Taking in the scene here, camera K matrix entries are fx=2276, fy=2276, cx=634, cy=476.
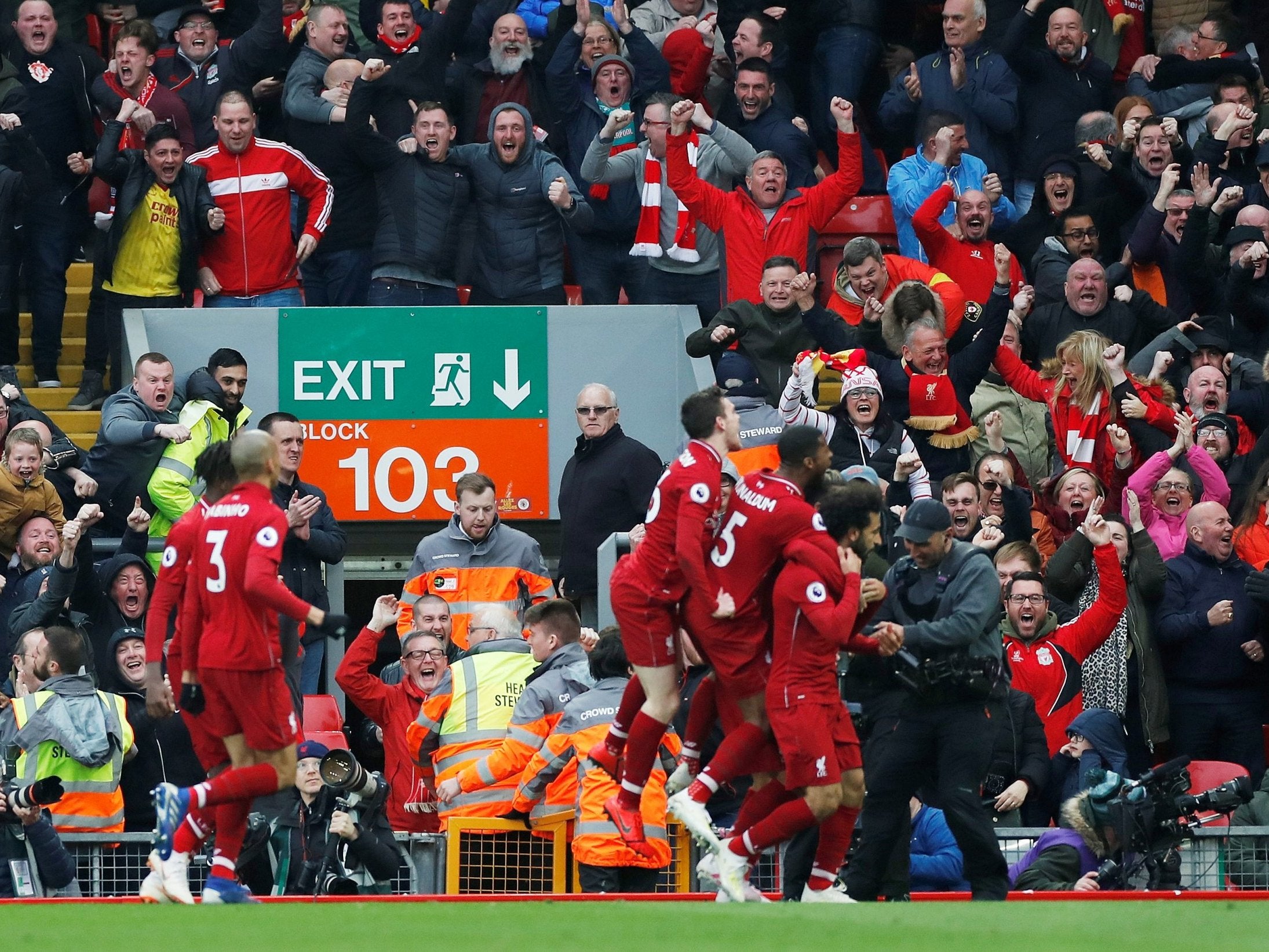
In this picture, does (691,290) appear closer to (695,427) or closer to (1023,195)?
(1023,195)

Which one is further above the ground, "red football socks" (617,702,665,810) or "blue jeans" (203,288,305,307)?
"blue jeans" (203,288,305,307)

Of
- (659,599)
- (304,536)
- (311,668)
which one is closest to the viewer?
(659,599)

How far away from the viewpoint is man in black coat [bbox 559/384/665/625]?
13.0 meters

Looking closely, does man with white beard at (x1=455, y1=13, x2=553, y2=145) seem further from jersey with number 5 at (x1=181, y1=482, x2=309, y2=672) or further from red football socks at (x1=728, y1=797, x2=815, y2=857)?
red football socks at (x1=728, y1=797, x2=815, y2=857)

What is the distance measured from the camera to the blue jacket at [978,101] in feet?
51.8

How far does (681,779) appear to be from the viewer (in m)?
9.98

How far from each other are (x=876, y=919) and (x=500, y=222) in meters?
7.68

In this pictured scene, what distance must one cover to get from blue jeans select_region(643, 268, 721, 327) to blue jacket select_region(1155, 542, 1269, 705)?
12.9ft

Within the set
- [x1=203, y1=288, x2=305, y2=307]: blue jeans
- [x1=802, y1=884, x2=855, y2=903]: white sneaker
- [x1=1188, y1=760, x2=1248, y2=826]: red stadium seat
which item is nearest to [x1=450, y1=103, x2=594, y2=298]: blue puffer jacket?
[x1=203, y1=288, x2=305, y2=307]: blue jeans

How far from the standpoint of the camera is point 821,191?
47.2ft

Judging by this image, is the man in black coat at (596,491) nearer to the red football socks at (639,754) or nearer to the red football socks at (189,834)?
the red football socks at (639,754)

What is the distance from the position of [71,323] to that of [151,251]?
5.70 feet

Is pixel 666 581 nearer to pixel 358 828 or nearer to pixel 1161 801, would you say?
pixel 358 828

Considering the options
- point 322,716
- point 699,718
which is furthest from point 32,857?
point 699,718
